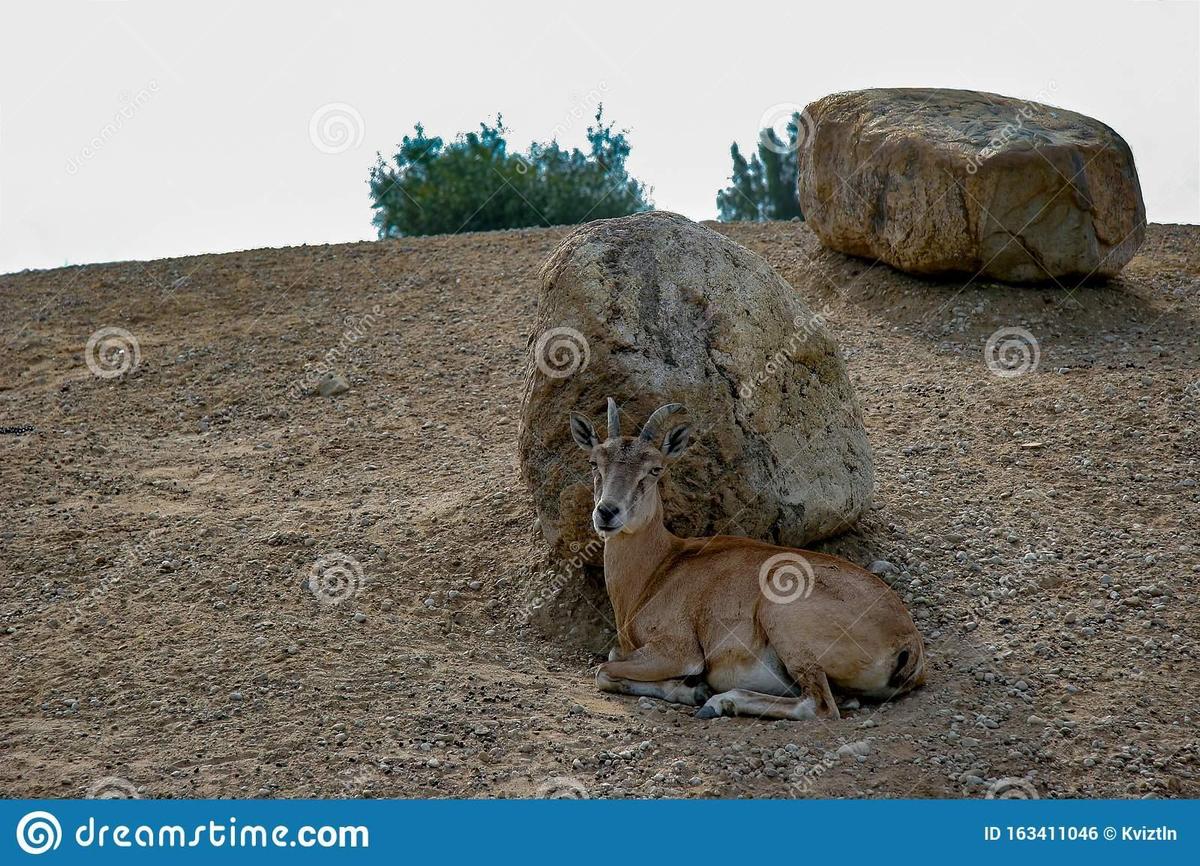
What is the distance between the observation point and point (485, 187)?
2827 cm

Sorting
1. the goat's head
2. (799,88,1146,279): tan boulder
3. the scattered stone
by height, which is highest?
(799,88,1146,279): tan boulder

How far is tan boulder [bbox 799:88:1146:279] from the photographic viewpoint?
1532 cm

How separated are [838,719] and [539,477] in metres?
3.08
